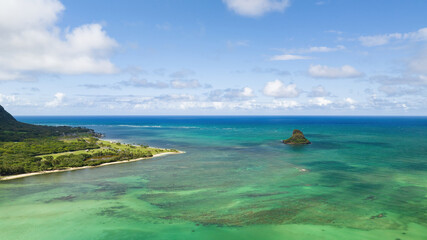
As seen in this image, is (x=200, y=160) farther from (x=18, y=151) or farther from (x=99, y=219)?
(x=18, y=151)

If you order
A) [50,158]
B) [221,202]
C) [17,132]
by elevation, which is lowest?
[221,202]

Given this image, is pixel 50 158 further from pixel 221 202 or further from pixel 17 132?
pixel 17 132

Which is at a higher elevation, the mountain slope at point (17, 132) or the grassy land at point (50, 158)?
the mountain slope at point (17, 132)

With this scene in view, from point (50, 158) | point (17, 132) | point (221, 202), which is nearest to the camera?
point (221, 202)

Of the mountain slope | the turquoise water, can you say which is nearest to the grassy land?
the turquoise water

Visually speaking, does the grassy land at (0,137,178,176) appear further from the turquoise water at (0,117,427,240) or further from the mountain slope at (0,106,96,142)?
the mountain slope at (0,106,96,142)

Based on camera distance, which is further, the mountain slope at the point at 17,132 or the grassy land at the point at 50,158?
the mountain slope at the point at 17,132

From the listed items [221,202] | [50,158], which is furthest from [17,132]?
[221,202]

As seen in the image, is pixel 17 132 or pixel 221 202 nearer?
pixel 221 202

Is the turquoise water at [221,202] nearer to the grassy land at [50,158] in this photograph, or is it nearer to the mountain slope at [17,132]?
the grassy land at [50,158]

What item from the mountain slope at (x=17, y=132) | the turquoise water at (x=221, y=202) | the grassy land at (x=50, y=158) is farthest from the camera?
the mountain slope at (x=17, y=132)

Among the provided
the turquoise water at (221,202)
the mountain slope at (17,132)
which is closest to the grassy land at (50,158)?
the turquoise water at (221,202)

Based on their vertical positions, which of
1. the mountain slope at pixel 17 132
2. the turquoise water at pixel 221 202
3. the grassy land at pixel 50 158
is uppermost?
the mountain slope at pixel 17 132

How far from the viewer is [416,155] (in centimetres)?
8362
